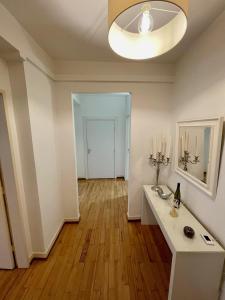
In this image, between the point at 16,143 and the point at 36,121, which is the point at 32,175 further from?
the point at 36,121

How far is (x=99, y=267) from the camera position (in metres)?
1.74

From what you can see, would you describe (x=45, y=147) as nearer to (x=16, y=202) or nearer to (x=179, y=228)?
(x=16, y=202)

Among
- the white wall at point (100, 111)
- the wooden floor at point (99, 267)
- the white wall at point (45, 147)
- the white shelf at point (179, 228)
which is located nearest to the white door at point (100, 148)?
the white wall at point (100, 111)

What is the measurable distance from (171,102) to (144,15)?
1.50 metres

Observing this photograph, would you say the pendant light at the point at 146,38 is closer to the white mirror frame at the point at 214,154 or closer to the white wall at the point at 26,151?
the white mirror frame at the point at 214,154

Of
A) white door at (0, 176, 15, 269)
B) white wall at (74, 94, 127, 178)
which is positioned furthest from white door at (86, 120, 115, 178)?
white door at (0, 176, 15, 269)

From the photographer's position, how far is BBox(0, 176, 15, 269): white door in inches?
60.9

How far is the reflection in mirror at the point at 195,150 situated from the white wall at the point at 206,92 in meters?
0.14

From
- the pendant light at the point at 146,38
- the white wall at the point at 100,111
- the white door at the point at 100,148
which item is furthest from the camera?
the white door at the point at 100,148

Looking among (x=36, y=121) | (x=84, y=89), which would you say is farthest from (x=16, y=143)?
(x=84, y=89)

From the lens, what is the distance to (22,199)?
1631 millimetres

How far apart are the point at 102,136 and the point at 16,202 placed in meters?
3.06

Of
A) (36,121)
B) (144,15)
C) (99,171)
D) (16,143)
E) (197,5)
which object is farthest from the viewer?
(99,171)

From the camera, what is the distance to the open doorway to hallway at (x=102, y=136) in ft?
13.9
